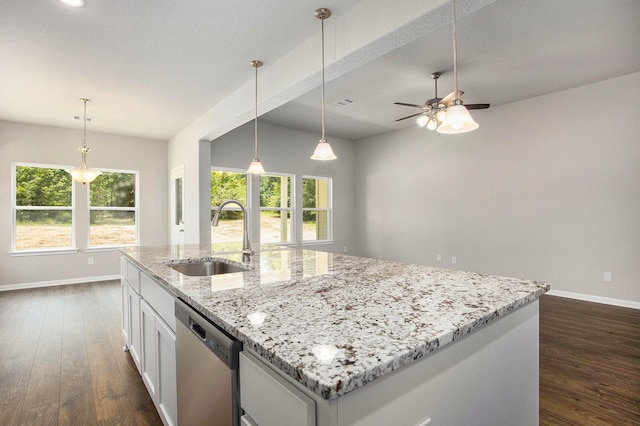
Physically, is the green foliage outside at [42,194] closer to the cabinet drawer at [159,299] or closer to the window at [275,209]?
the window at [275,209]

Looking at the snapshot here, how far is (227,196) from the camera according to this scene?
233 inches

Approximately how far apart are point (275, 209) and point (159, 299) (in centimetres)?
471

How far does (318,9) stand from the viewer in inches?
93.4

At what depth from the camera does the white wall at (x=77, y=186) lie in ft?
16.6

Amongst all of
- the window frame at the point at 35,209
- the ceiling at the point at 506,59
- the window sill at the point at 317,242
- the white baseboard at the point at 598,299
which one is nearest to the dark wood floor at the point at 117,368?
the white baseboard at the point at 598,299

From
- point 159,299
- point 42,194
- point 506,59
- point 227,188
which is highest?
point 506,59

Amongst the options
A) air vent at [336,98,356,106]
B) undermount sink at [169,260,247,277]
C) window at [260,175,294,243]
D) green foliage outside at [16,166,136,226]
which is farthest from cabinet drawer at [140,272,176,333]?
green foliage outside at [16,166,136,226]

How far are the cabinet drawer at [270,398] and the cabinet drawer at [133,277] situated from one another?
5.17 feet

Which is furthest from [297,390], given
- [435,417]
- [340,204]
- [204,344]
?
[340,204]

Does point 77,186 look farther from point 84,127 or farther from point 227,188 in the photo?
point 227,188

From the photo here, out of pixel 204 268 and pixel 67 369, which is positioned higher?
pixel 204 268

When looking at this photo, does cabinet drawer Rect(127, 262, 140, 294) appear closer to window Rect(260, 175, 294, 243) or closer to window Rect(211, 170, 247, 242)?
window Rect(211, 170, 247, 242)

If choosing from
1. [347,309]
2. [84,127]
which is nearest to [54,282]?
[84,127]

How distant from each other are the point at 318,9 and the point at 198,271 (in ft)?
6.79
